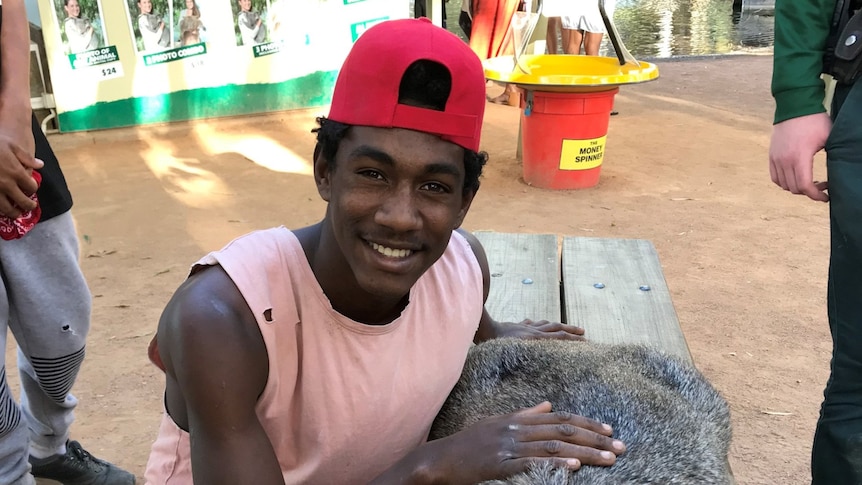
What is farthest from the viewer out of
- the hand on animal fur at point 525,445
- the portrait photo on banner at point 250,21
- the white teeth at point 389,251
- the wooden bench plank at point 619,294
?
the portrait photo on banner at point 250,21

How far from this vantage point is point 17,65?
2143 millimetres

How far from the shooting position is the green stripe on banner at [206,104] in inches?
277

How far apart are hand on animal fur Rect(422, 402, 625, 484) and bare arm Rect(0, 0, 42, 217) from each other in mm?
1376

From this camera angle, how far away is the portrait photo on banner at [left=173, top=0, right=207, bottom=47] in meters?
7.01

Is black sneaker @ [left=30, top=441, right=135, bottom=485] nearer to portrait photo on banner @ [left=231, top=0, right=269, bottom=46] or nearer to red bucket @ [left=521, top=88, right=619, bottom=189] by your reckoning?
red bucket @ [left=521, top=88, right=619, bottom=189]

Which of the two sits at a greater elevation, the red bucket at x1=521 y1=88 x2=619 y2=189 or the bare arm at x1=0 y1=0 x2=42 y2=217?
the bare arm at x1=0 y1=0 x2=42 y2=217

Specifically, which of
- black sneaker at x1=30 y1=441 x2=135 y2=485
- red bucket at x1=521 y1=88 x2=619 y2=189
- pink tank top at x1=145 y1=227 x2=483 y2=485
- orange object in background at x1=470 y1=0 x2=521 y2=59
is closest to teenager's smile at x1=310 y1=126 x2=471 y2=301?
pink tank top at x1=145 y1=227 x2=483 y2=485

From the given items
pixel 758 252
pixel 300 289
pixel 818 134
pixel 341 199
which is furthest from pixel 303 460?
pixel 758 252

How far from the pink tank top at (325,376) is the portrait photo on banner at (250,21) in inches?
246

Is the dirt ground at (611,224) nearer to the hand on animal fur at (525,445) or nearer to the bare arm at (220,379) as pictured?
the bare arm at (220,379)

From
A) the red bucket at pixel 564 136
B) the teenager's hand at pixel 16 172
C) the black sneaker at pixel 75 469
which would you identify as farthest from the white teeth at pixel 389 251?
the red bucket at pixel 564 136

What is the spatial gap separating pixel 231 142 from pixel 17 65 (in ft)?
16.7

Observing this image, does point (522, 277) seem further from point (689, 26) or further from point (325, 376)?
point (689, 26)

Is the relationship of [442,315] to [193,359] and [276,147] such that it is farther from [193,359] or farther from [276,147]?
[276,147]
